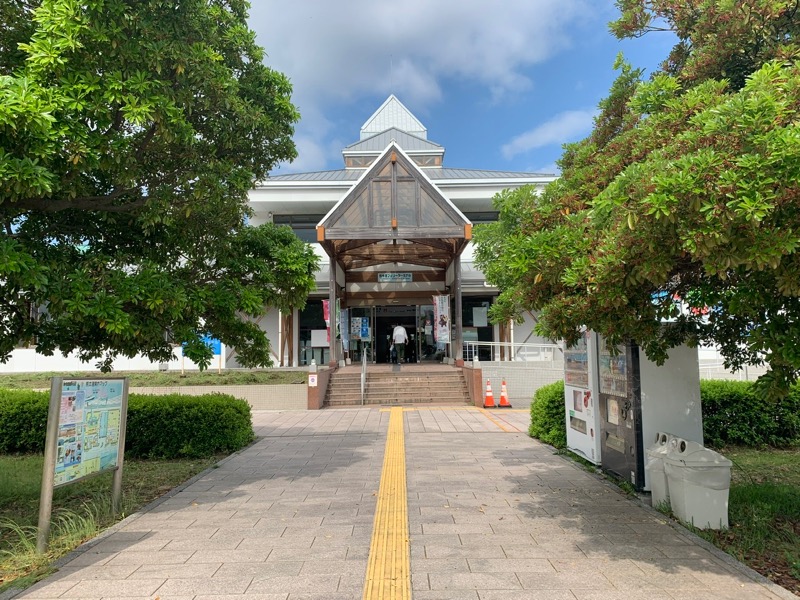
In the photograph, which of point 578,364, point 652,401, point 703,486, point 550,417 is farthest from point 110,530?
point 550,417

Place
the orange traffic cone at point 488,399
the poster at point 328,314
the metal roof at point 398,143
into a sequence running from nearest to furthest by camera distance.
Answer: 1. the orange traffic cone at point 488,399
2. the poster at point 328,314
3. the metal roof at point 398,143

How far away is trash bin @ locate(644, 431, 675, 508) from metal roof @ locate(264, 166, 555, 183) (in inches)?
772

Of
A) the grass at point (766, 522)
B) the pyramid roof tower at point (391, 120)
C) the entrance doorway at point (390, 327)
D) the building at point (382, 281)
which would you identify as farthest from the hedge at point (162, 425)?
the pyramid roof tower at point (391, 120)

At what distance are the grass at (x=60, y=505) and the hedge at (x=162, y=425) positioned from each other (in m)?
0.31

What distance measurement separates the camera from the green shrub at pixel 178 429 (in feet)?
29.5

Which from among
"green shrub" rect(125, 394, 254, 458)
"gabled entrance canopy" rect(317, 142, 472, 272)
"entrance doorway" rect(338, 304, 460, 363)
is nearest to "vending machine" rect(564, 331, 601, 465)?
"green shrub" rect(125, 394, 254, 458)

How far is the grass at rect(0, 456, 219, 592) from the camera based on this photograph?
14.6ft

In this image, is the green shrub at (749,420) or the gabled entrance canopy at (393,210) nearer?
the green shrub at (749,420)

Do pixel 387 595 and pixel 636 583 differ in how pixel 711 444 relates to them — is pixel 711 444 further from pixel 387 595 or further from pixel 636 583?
pixel 387 595

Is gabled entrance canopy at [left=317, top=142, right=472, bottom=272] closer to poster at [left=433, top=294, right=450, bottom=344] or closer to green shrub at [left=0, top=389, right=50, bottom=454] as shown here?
poster at [left=433, top=294, right=450, bottom=344]

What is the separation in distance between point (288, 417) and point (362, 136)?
25588 mm

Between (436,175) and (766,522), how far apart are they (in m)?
23.0

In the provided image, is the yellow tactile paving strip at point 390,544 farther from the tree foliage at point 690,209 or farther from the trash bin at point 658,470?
the trash bin at point 658,470

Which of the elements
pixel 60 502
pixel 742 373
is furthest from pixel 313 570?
pixel 742 373
